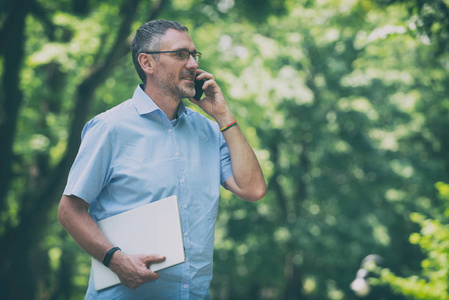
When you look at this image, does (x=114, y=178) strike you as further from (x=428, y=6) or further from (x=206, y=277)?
(x=428, y=6)

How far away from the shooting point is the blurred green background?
8.41 metres

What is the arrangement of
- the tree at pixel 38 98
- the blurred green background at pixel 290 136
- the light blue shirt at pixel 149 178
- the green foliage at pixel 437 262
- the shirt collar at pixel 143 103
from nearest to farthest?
the light blue shirt at pixel 149 178 < the shirt collar at pixel 143 103 < the green foliage at pixel 437 262 < the tree at pixel 38 98 < the blurred green background at pixel 290 136

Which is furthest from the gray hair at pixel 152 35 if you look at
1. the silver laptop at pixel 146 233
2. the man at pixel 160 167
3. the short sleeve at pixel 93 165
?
the silver laptop at pixel 146 233

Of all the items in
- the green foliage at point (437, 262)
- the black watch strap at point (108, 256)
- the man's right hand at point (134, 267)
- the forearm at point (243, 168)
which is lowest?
the green foliage at point (437, 262)

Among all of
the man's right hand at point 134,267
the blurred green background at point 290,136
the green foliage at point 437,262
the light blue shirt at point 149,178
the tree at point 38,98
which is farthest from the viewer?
the blurred green background at point 290,136

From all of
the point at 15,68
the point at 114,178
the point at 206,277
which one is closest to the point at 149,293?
the point at 206,277

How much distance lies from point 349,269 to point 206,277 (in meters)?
14.1

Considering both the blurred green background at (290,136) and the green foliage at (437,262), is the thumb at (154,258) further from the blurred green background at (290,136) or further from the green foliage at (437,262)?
the blurred green background at (290,136)

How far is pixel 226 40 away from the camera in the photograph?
407 inches

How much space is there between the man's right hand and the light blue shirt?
0.13 m

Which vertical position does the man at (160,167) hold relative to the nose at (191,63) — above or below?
below

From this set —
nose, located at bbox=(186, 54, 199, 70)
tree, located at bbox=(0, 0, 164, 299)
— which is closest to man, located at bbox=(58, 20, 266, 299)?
nose, located at bbox=(186, 54, 199, 70)

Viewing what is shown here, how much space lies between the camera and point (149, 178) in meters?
1.85

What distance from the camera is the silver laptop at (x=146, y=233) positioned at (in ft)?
5.60
